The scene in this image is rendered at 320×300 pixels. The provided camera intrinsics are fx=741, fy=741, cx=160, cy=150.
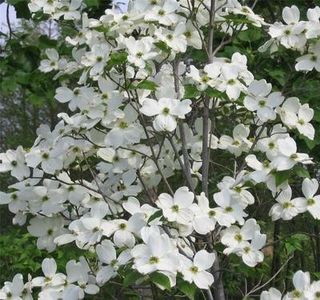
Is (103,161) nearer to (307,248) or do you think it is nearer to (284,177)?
(284,177)

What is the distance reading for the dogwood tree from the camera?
181 centimetres

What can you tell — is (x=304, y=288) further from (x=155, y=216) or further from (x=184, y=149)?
(x=184, y=149)

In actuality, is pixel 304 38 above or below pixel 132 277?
above

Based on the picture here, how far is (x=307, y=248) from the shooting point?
16.7 ft

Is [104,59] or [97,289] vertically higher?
[104,59]

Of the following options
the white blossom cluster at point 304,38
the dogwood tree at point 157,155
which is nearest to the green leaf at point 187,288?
the dogwood tree at point 157,155

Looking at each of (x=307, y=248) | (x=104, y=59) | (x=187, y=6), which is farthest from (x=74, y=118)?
(x=307, y=248)

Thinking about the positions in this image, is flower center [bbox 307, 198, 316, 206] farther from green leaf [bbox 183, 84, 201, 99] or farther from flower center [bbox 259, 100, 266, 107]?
green leaf [bbox 183, 84, 201, 99]

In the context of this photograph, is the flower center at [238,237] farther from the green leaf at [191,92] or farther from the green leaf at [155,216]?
the green leaf at [191,92]

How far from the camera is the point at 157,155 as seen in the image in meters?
2.11

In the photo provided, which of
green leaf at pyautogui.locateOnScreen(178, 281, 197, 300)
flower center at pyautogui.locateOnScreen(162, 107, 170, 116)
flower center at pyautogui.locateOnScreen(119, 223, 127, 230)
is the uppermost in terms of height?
flower center at pyautogui.locateOnScreen(162, 107, 170, 116)

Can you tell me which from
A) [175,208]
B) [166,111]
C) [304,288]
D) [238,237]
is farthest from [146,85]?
[304,288]

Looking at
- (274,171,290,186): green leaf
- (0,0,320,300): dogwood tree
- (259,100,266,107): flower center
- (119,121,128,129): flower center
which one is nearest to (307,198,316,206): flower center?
(0,0,320,300): dogwood tree

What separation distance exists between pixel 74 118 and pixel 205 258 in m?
0.51
